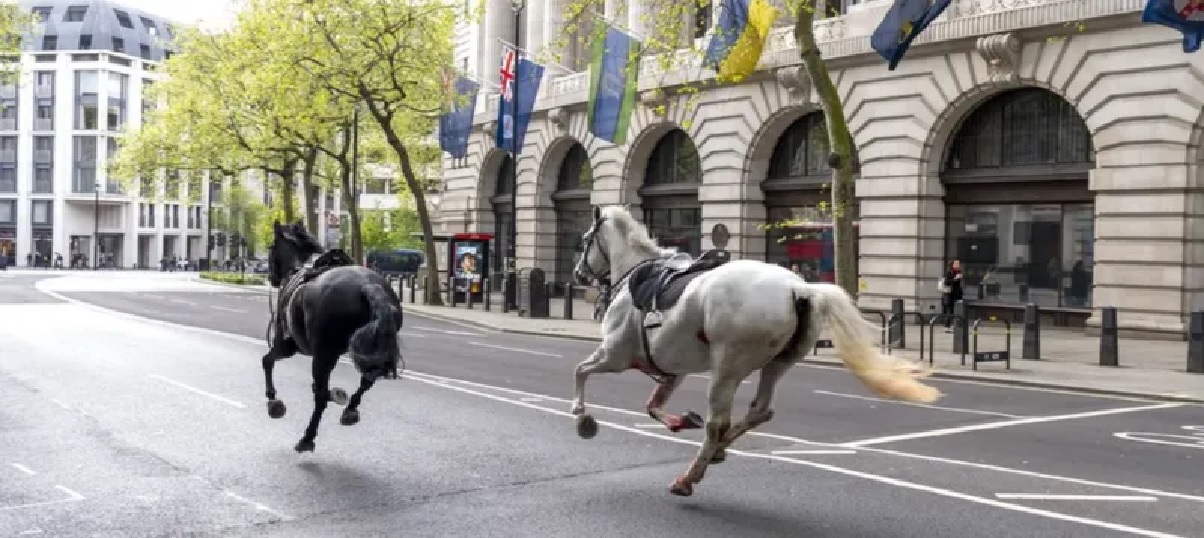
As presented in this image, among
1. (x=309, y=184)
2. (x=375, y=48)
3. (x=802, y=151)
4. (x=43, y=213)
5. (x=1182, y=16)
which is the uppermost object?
(x=375, y=48)

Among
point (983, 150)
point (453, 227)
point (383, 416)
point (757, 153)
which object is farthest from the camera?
point (453, 227)

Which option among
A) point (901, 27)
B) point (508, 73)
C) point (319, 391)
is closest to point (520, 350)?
point (901, 27)

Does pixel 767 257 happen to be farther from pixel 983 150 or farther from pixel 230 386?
pixel 230 386

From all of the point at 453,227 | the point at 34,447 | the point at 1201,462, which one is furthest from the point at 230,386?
the point at 453,227

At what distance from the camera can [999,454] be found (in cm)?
1074

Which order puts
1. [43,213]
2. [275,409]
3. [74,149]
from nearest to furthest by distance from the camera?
[275,409]
[43,213]
[74,149]

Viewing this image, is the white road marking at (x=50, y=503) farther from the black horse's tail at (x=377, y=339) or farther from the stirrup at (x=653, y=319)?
the stirrup at (x=653, y=319)

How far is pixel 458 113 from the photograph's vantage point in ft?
151

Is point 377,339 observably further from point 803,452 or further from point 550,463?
point 803,452

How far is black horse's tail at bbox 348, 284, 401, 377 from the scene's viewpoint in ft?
31.2

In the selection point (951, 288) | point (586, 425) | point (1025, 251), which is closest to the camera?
point (586, 425)

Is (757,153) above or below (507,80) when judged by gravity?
below

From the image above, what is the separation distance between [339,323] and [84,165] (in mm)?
114739

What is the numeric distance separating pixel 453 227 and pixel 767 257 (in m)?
23.6
